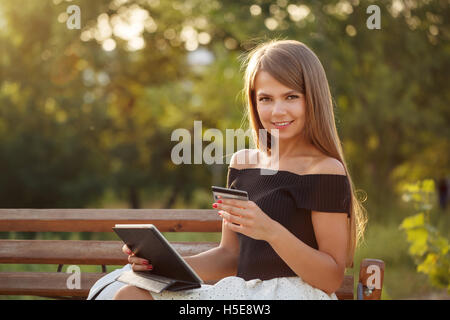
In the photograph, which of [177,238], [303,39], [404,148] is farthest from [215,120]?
[177,238]

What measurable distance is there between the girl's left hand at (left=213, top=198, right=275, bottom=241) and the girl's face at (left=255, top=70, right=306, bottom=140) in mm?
551

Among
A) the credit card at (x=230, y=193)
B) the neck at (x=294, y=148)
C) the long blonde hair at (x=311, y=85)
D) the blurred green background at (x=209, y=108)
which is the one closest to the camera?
the credit card at (x=230, y=193)

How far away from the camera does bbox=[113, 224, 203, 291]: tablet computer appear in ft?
7.45

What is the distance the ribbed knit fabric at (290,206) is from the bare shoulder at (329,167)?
2 cm

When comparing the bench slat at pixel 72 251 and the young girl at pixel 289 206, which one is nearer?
the young girl at pixel 289 206

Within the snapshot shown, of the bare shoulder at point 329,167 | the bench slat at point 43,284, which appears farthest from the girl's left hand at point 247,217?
the bench slat at point 43,284

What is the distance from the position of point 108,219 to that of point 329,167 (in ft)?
5.08

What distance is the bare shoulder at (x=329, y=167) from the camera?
243 centimetres

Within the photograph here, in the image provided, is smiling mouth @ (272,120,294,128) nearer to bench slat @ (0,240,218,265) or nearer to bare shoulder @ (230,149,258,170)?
bare shoulder @ (230,149,258,170)

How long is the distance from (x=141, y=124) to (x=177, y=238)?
12.7 metres

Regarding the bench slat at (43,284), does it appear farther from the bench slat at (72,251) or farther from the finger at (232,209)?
the finger at (232,209)

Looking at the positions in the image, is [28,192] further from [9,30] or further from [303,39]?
[303,39]

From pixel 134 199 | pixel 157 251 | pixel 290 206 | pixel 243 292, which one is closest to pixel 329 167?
pixel 290 206

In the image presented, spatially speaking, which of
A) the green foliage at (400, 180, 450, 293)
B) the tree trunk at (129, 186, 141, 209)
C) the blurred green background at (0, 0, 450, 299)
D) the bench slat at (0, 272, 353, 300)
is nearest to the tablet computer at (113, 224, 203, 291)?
the bench slat at (0, 272, 353, 300)
